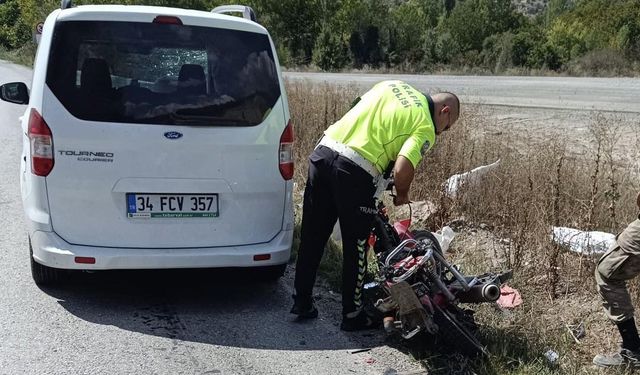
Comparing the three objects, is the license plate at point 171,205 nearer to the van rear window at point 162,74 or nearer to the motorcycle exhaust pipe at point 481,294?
the van rear window at point 162,74

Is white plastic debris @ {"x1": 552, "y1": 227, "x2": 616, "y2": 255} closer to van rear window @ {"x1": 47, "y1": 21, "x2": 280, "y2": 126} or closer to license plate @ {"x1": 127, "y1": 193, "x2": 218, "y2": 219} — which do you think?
van rear window @ {"x1": 47, "y1": 21, "x2": 280, "y2": 126}

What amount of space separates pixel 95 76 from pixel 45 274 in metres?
1.56

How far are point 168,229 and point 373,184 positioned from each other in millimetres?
1434

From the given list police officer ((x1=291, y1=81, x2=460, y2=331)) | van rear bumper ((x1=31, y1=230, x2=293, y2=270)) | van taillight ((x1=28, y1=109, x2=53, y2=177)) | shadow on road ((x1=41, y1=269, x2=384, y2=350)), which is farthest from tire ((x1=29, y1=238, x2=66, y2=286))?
police officer ((x1=291, y1=81, x2=460, y2=331))

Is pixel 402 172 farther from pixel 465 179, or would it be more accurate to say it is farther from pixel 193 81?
pixel 465 179

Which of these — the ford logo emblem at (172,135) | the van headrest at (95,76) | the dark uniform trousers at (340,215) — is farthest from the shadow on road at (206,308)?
the van headrest at (95,76)

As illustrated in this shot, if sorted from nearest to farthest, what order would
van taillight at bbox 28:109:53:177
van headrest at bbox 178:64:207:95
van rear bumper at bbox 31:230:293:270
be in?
1. van taillight at bbox 28:109:53:177
2. van rear bumper at bbox 31:230:293:270
3. van headrest at bbox 178:64:207:95

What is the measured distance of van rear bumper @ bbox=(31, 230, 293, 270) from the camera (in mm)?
4344

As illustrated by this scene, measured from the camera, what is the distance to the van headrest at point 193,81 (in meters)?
4.60

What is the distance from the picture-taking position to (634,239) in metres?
3.63

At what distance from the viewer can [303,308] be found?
464 centimetres

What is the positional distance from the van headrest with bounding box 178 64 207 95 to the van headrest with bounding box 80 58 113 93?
482 millimetres

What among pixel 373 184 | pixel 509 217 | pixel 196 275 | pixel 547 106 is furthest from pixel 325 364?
pixel 547 106

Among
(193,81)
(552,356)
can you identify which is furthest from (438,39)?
(552,356)
